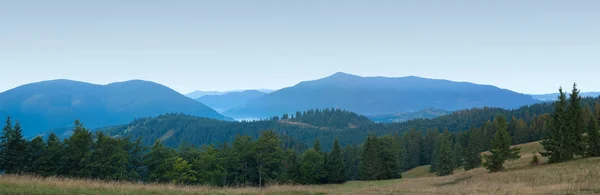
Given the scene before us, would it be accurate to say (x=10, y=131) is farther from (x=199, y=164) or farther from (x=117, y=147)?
(x=199, y=164)

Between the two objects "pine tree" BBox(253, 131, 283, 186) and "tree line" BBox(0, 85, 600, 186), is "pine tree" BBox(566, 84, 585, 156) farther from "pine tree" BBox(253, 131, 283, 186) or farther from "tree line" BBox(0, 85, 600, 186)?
"pine tree" BBox(253, 131, 283, 186)

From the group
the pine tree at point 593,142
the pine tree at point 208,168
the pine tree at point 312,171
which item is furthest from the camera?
the pine tree at point 312,171

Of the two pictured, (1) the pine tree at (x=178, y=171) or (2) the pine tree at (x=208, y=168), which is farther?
(2) the pine tree at (x=208, y=168)

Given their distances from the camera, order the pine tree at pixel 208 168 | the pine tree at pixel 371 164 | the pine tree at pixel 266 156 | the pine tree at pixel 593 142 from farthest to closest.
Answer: the pine tree at pixel 371 164 < the pine tree at pixel 266 156 < the pine tree at pixel 208 168 < the pine tree at pixel 593 142

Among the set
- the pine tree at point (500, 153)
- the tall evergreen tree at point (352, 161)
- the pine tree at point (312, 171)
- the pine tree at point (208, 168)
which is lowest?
the tall evergreen tree at point (352, 161)

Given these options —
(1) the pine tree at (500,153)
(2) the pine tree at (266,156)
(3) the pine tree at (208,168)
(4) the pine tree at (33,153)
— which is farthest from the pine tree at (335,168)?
(4) the pine tree at (33,153)

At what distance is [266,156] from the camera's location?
201 ft

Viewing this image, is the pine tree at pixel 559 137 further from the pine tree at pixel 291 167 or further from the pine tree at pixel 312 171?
the pine tree at pixel 291 167

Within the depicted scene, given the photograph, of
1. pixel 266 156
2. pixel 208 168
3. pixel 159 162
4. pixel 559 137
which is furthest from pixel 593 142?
pixel 159 162

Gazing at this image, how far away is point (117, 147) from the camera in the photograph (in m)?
48.8

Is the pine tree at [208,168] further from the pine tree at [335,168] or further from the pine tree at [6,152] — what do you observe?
the pine tree at [335,168]

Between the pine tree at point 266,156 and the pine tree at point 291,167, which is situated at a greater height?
the pine tree at point 266,156

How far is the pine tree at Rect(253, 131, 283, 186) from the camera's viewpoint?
199 feet

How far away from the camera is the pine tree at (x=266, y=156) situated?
199 ft
